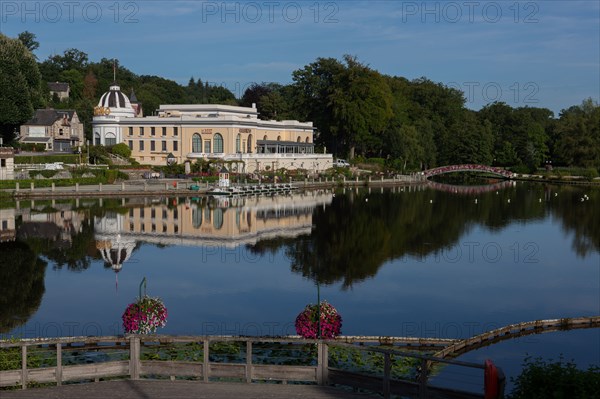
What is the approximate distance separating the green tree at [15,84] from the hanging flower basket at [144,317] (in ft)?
166

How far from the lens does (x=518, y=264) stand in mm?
31875

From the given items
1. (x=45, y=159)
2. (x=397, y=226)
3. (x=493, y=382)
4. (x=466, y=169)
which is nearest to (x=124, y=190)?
(x=45, y=159)

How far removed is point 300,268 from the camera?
29.2 metres

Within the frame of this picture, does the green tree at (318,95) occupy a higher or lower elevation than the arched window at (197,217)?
higher

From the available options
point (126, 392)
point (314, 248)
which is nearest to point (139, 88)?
point (314, 248)

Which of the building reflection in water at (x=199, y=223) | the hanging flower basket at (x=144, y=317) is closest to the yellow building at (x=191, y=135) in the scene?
the building reflection in water at (x=199, y=223)

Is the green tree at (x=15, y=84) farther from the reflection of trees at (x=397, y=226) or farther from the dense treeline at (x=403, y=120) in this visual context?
the reflection of trees at (x=397, y=226)

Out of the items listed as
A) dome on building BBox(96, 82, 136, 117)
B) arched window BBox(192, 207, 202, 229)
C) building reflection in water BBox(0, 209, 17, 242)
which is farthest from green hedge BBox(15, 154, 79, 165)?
arched window BBox(192, 207, 202, 229)

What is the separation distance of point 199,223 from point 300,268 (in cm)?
1502

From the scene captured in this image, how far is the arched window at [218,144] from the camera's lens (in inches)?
3093

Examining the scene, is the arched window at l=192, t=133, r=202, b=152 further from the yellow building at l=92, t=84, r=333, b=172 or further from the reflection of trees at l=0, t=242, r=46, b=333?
the reflection of trees at l=0, t=242, r=46, b=333

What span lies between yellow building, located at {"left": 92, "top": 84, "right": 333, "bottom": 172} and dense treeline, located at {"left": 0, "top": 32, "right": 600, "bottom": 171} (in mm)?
8598

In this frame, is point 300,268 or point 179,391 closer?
point 179,391

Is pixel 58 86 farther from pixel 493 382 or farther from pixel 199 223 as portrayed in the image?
pixel 493 382
